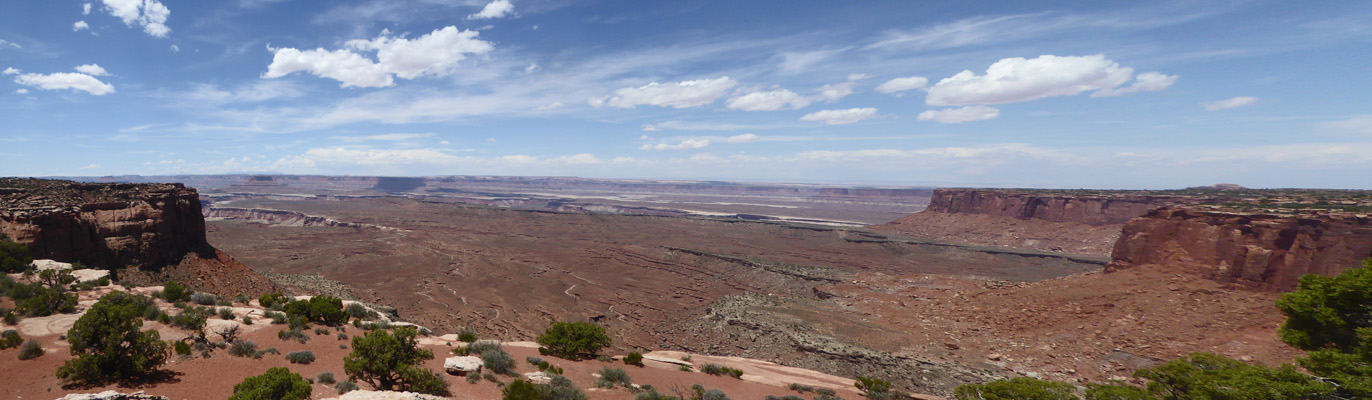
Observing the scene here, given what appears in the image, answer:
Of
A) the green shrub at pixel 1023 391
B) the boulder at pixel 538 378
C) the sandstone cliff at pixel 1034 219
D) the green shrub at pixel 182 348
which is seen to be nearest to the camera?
the green shrub at pixel 1023 391

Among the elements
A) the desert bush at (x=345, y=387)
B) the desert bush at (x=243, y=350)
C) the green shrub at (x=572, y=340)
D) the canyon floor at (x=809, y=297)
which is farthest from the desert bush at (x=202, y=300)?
the green shrub at (x=572, y=340)

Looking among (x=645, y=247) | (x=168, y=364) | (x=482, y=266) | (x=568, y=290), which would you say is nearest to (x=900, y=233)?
(x=645, y=247)

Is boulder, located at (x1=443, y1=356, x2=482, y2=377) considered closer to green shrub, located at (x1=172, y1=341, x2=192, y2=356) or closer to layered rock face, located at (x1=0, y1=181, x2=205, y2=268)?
green shrub, located at (x1=172, y1=341, x2=192, y2=356)

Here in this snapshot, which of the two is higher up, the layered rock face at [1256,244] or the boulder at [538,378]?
the layered rock face at [1256,244]

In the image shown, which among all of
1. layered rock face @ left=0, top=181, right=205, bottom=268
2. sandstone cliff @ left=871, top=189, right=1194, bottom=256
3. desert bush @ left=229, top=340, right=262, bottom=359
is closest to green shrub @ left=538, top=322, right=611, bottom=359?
desert bush @ left=229, top=340, right=262, bottom=359

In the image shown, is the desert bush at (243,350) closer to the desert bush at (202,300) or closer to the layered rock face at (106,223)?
the desert bush at (202,300)

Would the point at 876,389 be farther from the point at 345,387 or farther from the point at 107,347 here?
the point at 107,347

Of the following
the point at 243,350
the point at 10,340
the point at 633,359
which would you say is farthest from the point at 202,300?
the point at 633,359
